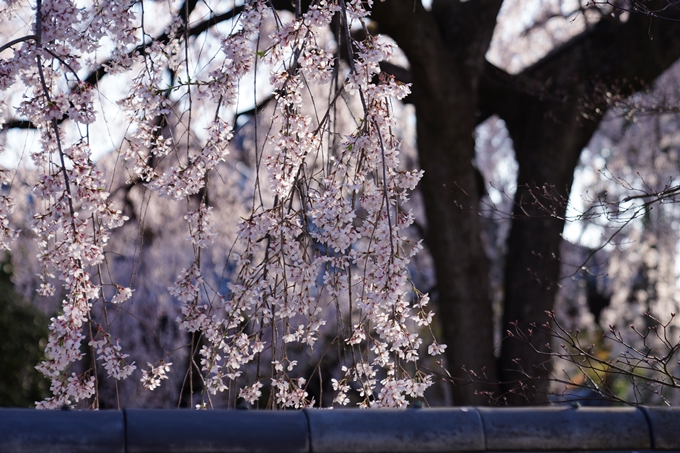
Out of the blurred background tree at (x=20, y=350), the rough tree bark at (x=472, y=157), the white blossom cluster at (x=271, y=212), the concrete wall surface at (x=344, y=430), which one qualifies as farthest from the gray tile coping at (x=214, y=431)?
the blurred background tree at (x=20, y=350)

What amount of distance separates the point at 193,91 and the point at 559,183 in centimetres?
325

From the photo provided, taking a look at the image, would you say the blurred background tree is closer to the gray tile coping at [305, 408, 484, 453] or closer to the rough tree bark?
the rough tree bark

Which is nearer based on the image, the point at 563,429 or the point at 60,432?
the point at 60,432

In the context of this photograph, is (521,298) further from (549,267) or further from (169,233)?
(169,233)

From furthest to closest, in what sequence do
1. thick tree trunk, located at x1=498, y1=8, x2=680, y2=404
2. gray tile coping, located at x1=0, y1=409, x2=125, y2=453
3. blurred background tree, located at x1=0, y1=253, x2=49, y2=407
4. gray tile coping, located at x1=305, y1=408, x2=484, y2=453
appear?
blurred background tree, located at x1=0, y1=253, x2=49, y2=407 < thick tree trunk, located at x1=498, y1=8, x2=680, y2=404 < gray tile coping, located at x1=305, y1=408, x2=484, y2=453 < gray tile coping, located at x1=0, y1=409, x2=125, y2=453

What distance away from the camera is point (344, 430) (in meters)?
1.77

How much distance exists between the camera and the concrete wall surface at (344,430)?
5.32 ft

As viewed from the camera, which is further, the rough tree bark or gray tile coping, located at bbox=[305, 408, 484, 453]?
the rough tree bark

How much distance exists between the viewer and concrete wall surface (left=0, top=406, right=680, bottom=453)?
162 cm

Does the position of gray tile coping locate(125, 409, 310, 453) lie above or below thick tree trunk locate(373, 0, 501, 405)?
below

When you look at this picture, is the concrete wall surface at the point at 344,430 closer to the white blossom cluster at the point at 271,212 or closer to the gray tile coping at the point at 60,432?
the gray tile coping at the point at 60,432

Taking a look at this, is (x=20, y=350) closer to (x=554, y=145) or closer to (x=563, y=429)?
(x=554, y=145)

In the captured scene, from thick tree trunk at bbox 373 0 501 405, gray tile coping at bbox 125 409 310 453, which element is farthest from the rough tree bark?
gray tile coping at bbox 125 409 310 453

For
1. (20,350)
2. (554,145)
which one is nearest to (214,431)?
(554,145)
